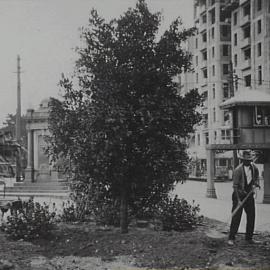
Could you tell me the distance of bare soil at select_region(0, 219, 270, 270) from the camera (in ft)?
27.2

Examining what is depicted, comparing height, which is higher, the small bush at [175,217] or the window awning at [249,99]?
the window awning at [249,99]

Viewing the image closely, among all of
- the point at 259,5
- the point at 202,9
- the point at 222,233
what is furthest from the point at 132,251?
the point at 202,9

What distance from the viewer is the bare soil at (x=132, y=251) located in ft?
27.2

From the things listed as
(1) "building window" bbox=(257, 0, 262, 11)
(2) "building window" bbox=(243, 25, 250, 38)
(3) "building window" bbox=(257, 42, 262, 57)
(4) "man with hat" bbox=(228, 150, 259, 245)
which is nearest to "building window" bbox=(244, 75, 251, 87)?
(3) "building window" bbox=(257, 42, 262, 57)

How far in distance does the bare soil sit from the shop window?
38.0ft

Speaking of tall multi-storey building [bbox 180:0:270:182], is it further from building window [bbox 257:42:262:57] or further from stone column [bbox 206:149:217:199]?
stone column [bbox 206:149:217:199]

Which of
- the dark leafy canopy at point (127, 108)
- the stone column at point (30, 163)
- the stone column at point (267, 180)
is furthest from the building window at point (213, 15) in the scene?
the dark leafy canopy at point (127, 108)

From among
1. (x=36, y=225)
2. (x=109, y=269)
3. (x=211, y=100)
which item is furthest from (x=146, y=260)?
(x=211, y=100)

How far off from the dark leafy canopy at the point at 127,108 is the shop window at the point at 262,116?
37.2ft

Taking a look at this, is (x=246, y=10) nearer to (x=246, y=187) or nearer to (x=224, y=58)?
(x=224, y=58)

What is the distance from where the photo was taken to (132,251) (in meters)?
9.22

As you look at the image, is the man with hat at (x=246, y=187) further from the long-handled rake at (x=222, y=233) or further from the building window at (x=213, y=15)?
the building window at (x=213, y=15)

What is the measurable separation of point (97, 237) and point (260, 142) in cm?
1335

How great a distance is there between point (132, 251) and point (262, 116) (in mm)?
14441
